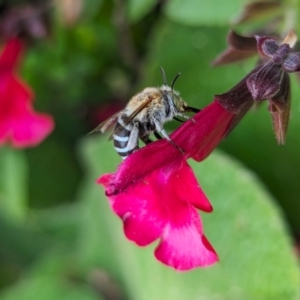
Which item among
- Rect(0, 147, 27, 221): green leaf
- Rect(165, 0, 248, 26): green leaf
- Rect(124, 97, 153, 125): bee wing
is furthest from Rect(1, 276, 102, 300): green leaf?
Rect(124, 97, 153, 125): bee wing

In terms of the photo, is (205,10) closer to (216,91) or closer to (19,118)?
(216,91)

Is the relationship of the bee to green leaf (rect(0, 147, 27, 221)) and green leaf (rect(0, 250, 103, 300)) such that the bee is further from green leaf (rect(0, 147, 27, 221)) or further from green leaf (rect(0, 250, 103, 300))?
green leaf (rect(0, 147, 27, 221))

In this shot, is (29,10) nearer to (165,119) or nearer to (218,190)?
(218,190)

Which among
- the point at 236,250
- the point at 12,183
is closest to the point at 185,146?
the point at 236,250

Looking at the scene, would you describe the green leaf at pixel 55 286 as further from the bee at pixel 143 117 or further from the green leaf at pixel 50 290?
the bee at pixel 143 117

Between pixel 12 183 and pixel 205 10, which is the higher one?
pixel 205 10

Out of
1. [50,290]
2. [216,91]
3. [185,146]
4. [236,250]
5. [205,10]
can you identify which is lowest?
[50,290]

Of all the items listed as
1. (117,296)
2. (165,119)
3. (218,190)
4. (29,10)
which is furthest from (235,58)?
(117,296)
